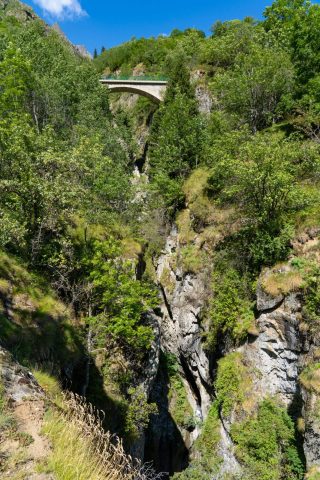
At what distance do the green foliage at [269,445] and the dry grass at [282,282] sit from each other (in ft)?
16.8

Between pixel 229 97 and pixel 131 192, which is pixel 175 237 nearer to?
pixel 131 192

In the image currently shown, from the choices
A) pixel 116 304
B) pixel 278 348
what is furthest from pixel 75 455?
pixel 278 348

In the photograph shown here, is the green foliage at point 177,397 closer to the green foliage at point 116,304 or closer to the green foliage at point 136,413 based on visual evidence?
the green foliage at point 136,413

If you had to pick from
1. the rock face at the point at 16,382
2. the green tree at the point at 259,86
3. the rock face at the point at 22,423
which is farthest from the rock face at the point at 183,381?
the rock face at the point at 22,423

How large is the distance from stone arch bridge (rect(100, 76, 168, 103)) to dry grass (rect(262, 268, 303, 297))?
1368 inches

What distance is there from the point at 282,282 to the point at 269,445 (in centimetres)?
722

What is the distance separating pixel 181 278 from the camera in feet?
78.0

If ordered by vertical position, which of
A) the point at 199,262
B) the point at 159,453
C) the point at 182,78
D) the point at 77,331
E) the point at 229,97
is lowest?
the point at 159,453

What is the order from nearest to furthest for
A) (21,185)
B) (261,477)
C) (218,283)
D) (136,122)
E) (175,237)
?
(21,185) < (261,477) < (218,283) < (175,237) < (136,122)

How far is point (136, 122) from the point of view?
2067 inches

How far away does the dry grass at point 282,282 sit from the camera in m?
15.4

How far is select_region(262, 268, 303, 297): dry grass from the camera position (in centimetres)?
1543

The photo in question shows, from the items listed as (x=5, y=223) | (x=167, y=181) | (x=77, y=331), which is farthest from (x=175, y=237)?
(x=5, y=223)

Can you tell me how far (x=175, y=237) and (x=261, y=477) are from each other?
17.3 metres
